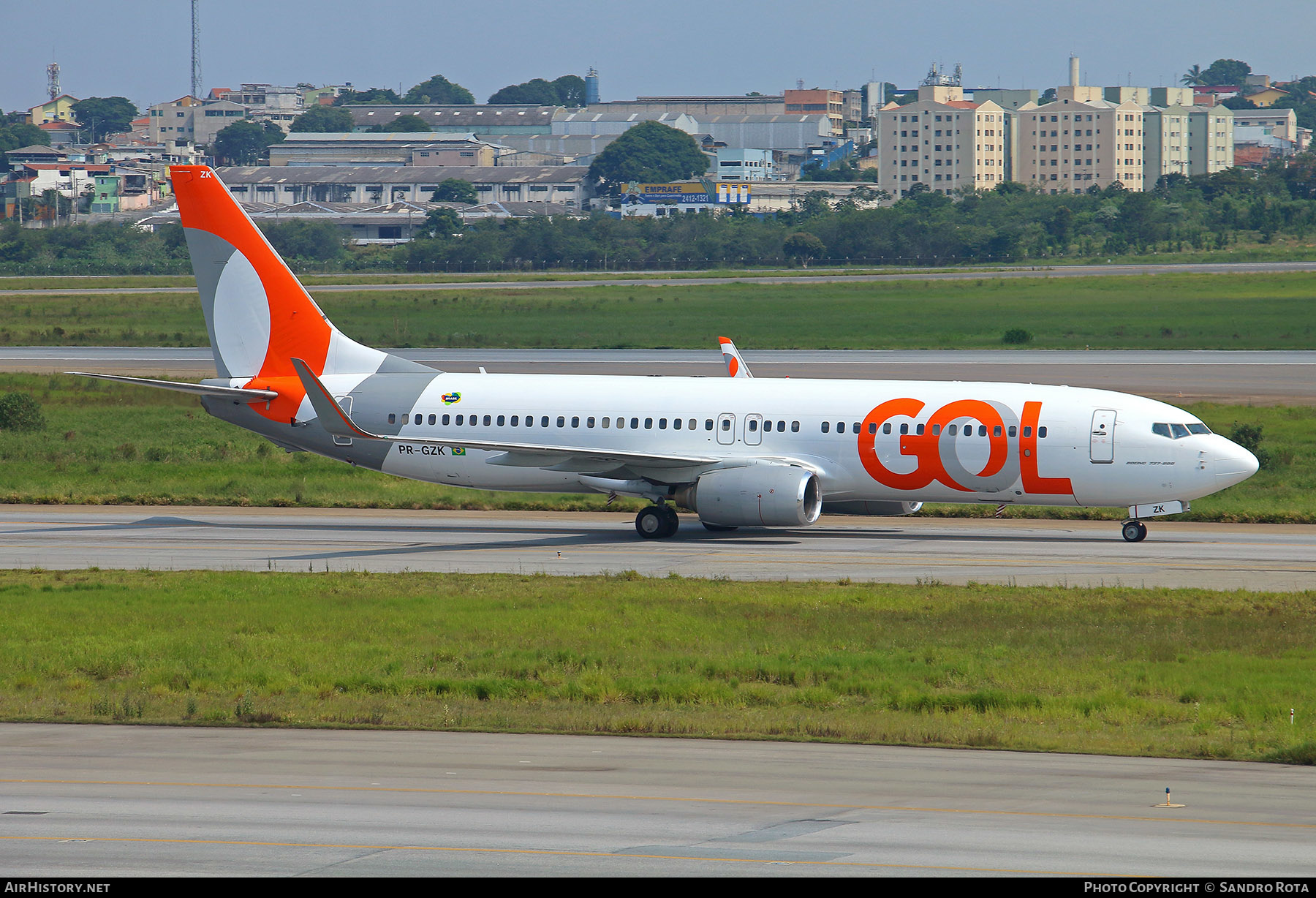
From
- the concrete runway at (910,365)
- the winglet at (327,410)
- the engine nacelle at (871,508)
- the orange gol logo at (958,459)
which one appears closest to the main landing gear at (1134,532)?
the orange gol logo at (958,459)

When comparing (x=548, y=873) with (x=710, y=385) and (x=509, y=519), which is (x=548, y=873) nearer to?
(x=710, y=385)

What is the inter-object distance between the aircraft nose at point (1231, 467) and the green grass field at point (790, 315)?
1917 inches

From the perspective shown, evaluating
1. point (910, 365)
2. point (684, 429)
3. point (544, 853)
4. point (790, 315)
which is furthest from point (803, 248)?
point (544, 853)

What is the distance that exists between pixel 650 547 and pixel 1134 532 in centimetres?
1168

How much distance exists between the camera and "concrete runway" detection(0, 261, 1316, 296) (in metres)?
136

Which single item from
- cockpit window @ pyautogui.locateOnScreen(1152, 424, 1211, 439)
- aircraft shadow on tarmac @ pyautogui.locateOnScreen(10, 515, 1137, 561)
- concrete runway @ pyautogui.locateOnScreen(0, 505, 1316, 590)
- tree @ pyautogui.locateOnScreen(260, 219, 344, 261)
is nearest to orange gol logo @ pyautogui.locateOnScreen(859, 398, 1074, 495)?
concrete runway @ pyautogui.locateOnScreen(0, 505, 1316, 590)

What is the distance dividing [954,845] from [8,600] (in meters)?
20.9

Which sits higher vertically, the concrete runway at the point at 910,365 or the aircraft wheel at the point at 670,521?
the concrete runway at the point at 910,365

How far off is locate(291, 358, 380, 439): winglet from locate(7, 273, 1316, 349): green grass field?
48942mm

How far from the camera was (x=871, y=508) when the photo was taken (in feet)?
124

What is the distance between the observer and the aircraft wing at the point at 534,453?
3634 centimetres

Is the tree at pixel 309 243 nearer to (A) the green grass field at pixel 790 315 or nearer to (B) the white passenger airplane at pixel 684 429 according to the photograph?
(A) the green grass field at pixel 790 315

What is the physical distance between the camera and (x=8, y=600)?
91.6 feet

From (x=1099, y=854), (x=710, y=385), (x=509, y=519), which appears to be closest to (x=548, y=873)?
(x=1099, y=854)
